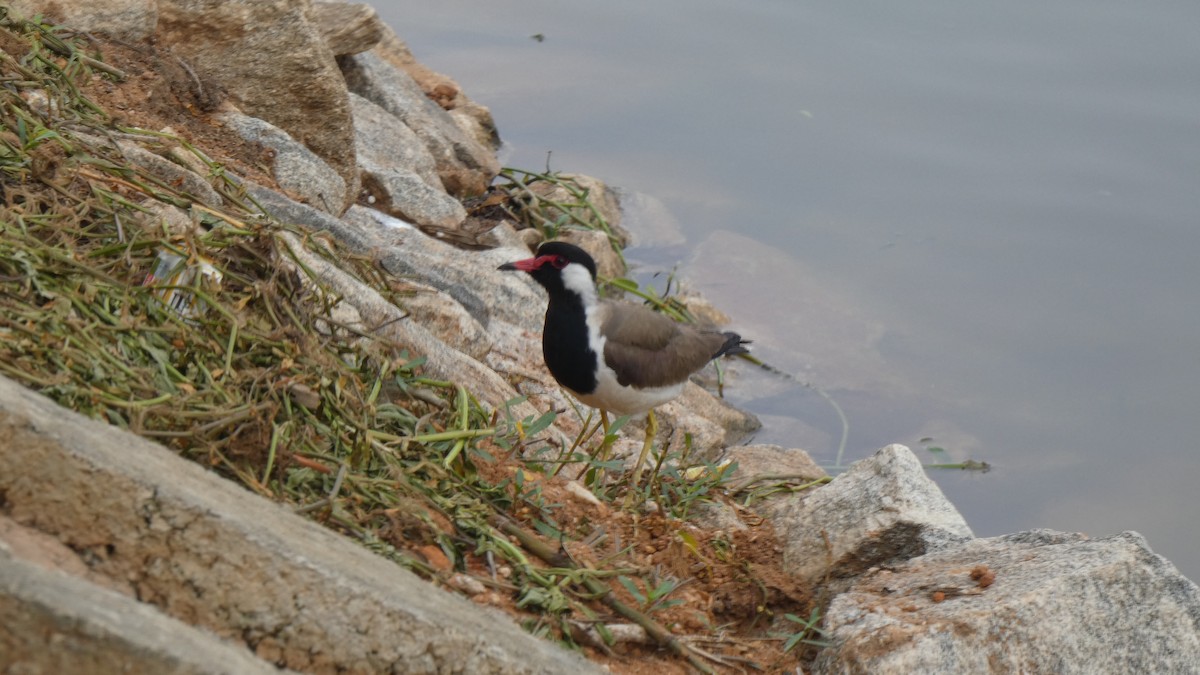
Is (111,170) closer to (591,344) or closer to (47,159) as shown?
(47,159)

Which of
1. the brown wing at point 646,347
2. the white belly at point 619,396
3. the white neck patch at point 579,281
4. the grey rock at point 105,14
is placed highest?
the grey rock at point 105,14

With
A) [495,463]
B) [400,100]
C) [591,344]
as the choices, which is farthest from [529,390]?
[400,100]

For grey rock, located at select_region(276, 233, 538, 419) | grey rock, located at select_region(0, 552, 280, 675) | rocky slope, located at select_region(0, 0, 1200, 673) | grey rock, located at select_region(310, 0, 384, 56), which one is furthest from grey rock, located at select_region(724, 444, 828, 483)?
grey rock, located at select_region(0, 552, 280, 675)

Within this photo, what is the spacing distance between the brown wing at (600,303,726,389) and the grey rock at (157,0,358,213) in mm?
2068

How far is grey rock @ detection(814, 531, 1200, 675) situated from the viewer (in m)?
3.87

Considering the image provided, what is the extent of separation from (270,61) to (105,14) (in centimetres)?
99

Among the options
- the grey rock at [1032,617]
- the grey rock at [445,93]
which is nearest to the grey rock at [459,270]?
the grey rock at [1032,617]

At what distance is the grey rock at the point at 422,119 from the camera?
31.7 ft

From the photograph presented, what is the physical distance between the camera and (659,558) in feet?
15.1

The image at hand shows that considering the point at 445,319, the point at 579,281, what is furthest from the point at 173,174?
the point at 579,281

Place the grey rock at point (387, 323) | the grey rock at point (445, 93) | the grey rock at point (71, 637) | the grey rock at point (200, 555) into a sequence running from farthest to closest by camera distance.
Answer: the grey rock at point (445, 93)
the grey rock at point (387, 323)
the grey rock at point (200, 555)
the grey rock at point (71, 637)

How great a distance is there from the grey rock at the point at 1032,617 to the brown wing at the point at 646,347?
A: 5.24 ft

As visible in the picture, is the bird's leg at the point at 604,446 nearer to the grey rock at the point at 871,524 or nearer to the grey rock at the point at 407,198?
the grey rock at the point at 871,524

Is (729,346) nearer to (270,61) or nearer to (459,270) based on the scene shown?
(459,270)
